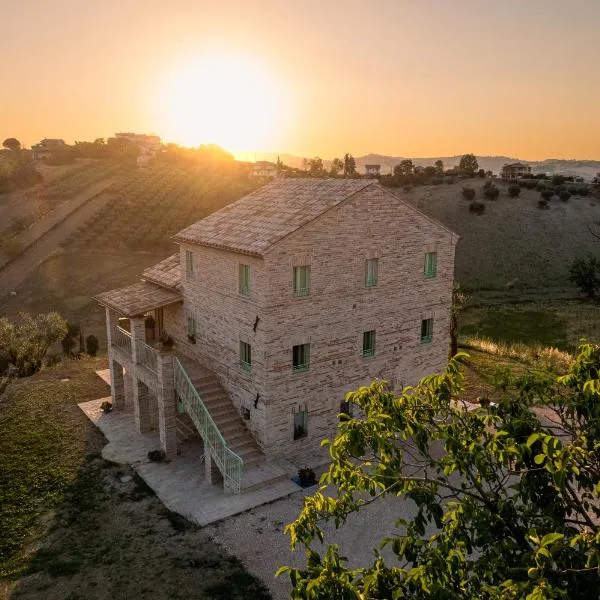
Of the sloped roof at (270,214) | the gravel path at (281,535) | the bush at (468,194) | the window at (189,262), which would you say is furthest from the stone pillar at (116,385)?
the bush at (468,194)

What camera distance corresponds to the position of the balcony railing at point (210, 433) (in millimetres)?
20250

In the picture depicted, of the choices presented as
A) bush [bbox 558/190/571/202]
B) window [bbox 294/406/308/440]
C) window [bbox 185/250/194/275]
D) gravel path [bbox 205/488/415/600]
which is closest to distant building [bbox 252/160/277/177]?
bush [bbox 558/190/571/202]

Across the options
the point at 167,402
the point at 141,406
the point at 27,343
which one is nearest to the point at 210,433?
the point at 167,402

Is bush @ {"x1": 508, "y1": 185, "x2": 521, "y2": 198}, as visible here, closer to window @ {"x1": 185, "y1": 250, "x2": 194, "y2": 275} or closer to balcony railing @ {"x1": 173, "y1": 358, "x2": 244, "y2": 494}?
window @ {"x1": 185, "y1": 250, "x2": 194, "y2": 275}

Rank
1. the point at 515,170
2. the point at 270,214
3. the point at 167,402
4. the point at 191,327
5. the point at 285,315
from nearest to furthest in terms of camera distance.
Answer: the point at 285,315
the point at 167,402
the point at 270,214
the point at 191,327
the point at 515,170

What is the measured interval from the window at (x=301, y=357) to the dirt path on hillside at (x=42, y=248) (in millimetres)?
50996

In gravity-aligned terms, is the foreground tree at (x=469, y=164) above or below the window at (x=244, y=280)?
above

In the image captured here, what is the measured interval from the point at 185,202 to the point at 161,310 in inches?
2764

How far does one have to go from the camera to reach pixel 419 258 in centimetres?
2561

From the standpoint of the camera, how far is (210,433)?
838 inches

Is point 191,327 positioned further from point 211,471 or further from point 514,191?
point 514,191

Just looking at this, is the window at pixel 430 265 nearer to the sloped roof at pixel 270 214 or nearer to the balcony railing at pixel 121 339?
the sloped roof at pixel 270 214

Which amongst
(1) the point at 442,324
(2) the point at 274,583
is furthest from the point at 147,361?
(1) the point at 442,324

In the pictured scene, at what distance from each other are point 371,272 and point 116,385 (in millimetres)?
13936
